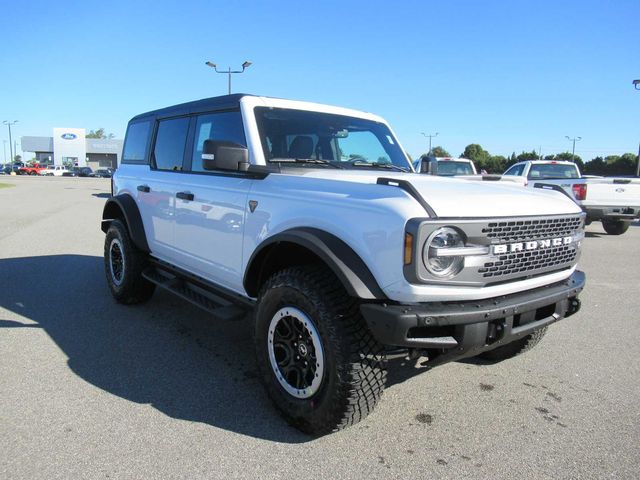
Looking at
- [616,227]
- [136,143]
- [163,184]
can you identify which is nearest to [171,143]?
[163,184]

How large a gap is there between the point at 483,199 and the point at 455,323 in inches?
28.1

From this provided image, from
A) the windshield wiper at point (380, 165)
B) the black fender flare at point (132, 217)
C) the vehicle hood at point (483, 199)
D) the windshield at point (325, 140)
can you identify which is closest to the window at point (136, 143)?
the black fender flare at point (132, 217)

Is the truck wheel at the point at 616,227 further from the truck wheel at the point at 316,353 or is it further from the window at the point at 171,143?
A: the truck wheel at the point at 316,353

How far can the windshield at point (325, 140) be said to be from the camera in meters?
3.61

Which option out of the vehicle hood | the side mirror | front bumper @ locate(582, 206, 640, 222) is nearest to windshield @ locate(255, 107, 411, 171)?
the side mirror

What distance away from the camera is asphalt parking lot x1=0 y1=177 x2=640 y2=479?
101 inches

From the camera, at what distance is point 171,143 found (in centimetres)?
468

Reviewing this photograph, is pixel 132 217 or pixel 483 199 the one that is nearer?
pixel 483 199

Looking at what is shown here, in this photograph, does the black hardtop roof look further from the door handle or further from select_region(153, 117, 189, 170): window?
the door handle

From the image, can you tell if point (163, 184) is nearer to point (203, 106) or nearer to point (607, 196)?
point (203, 106)

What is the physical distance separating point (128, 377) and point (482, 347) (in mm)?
2465

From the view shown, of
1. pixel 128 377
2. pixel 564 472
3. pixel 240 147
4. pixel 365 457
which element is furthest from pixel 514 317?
pixel 128 377

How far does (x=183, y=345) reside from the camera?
13.9 feet

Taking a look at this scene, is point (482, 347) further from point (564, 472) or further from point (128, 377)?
point (128, 377)
